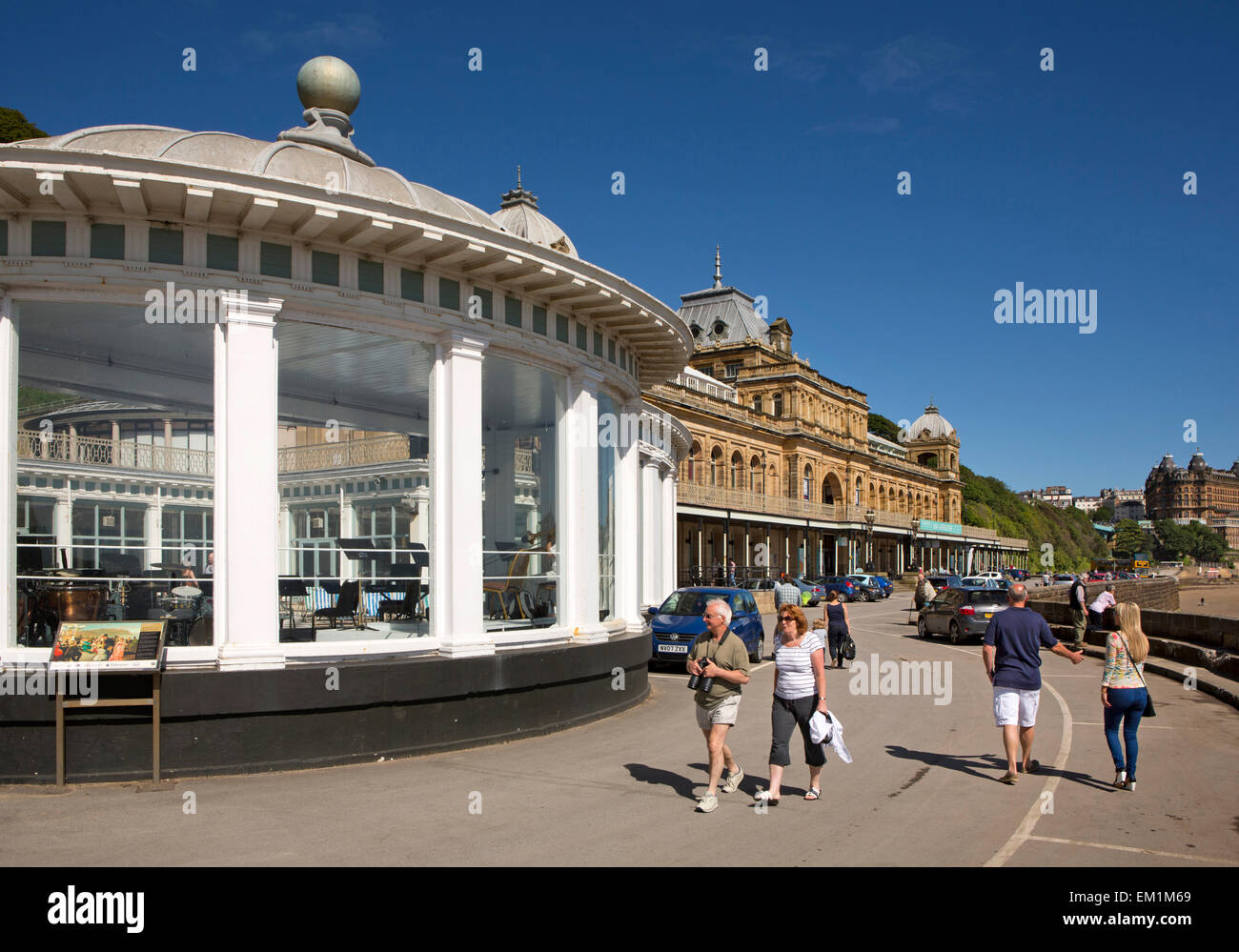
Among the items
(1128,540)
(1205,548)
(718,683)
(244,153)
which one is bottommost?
(1205,548)

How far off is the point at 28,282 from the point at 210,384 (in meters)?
5.76

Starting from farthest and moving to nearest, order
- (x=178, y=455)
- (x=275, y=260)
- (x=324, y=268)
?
(x=178, y=455)
(x=324, y=268)
(x=275, y=260)

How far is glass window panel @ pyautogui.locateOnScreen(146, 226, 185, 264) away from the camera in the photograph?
8.70m

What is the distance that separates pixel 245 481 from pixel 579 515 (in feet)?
14.0

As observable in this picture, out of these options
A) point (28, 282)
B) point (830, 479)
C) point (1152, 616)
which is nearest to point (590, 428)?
point (28, 282)

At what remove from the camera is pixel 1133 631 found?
8.62 m

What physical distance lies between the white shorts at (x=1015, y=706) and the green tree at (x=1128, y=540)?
20329cm

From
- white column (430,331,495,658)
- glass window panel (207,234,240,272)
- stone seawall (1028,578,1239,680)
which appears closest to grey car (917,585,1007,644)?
stone seawall (1028,578,1239,680)

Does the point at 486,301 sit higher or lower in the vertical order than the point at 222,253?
lower

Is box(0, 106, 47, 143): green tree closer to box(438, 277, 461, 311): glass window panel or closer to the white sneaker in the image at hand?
box(438, 277, 461, 311): glass window panel

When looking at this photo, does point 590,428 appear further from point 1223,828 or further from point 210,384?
point 1223,828

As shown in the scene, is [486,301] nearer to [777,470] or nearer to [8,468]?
[8,468]

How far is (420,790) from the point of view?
8.01 meters

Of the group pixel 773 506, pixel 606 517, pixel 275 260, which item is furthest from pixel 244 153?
pixel 773 506
